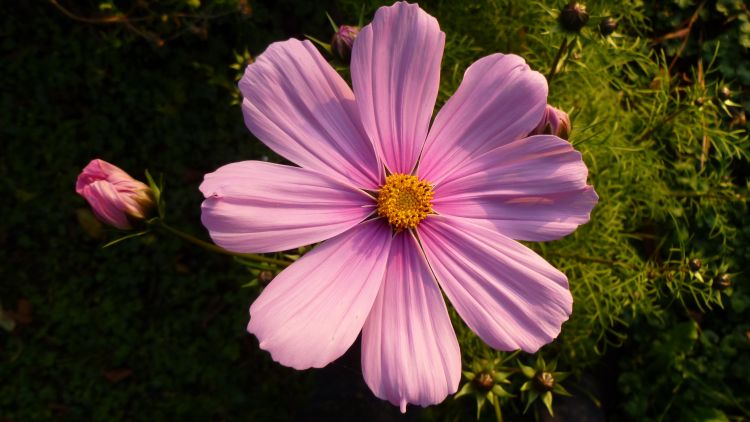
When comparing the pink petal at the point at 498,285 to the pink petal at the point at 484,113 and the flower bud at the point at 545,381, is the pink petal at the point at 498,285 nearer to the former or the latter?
the pink petal at the point at 484,113

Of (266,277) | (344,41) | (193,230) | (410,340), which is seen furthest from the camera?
(193,230)

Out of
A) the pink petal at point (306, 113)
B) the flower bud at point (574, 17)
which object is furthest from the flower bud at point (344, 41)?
the flower bud at point (574, 17)

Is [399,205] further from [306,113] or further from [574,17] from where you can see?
[574,17]

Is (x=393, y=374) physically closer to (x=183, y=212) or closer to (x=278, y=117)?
(x=278, y=117)

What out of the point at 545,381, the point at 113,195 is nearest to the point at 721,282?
the point at 545,381

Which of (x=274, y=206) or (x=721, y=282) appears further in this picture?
(x=721, y=282)

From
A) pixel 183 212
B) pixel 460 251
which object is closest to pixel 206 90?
pixel 183 212

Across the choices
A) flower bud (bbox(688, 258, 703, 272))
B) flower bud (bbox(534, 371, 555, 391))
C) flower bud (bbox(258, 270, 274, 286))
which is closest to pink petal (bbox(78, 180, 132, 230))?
flower bud (bbox(258, 270, 274, 286))
